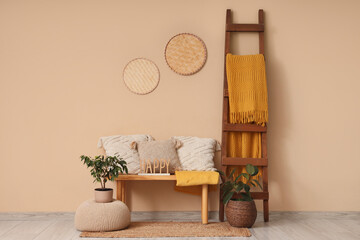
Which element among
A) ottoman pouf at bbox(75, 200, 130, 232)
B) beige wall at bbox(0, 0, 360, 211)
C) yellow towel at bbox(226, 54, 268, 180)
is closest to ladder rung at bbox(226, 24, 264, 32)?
beige wall at bbox(0, 0, 360, 211)

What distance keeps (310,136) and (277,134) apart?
32cm

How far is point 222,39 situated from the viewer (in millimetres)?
3816

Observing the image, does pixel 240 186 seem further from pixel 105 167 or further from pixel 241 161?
pixel 105 167

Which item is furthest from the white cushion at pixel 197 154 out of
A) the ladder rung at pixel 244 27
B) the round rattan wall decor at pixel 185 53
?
the ladder rung at pixel 244 27

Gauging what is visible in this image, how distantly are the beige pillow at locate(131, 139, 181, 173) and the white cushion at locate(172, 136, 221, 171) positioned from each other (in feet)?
0.22

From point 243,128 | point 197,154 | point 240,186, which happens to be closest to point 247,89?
point 243,128

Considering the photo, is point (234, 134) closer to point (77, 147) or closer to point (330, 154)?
point (330, 154)

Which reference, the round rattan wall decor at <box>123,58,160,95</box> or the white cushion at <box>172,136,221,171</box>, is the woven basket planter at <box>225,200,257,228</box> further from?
the round rattan wall decor at <box>123,58,160,95</box>

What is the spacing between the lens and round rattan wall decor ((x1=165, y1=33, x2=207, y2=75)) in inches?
148

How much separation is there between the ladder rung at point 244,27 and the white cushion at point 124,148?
4.27 feet

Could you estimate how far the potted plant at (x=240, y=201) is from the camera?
10.7ft

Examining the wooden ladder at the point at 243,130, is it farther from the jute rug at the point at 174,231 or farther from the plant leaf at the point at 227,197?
the jute rug at the point at 174,231

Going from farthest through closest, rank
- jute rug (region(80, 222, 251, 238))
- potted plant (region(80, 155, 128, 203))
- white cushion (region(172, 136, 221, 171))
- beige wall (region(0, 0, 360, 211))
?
beige wall (region(0, 0, 360, 211)) → white cushion (region(172, 136, 221, 171)) → potted plant (region(80, 155, 128, 203)) → jute rug (region(80, 222, 251, 238))

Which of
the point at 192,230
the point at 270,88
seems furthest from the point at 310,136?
the point at 192,230
